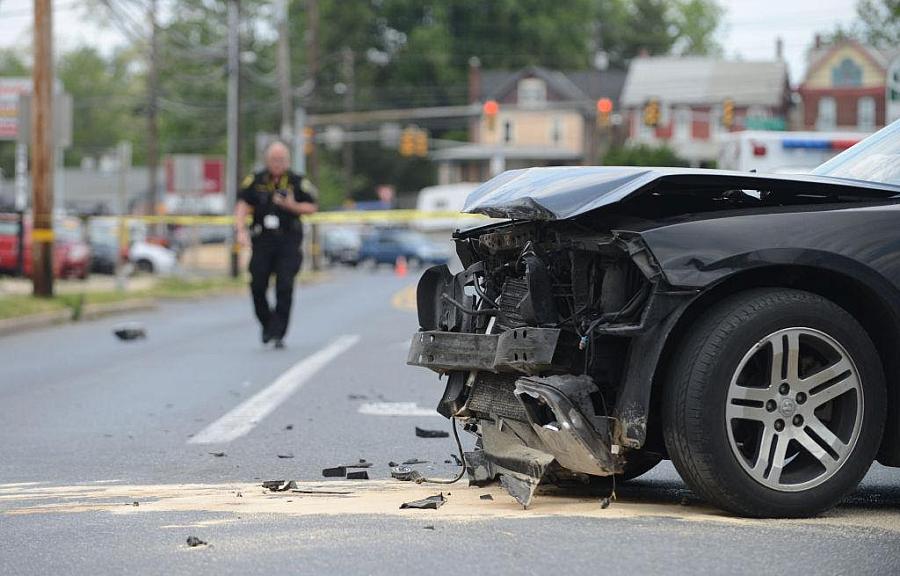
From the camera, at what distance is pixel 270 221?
14016 millimetres

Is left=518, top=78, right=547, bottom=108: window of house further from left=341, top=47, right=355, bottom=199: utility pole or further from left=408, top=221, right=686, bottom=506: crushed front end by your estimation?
left=408, top=221, right=686, bottom=506: crushed front end

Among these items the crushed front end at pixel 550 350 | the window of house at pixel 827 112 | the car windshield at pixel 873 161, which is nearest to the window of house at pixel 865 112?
the window of house at pixel 827 112

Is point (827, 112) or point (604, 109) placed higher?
point (827, 112)

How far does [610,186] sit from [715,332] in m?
0.61

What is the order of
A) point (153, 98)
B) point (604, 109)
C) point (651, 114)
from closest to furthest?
point (651, 114) < point (604, 109) < point (153, 98)

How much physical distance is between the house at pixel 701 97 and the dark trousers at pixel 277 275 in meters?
68.8

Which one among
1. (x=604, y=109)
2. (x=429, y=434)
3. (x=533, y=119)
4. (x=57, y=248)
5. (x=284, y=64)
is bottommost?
(x=57, y=248)

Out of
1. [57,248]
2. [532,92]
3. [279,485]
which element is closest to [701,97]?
[532,92]

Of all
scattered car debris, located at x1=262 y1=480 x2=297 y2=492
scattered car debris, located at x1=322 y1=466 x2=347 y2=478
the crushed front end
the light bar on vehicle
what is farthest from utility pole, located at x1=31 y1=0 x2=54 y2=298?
the crushed front end

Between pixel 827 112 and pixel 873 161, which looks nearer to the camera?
pixel 873 161

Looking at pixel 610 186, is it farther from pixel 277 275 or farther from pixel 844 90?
pixel 844 90

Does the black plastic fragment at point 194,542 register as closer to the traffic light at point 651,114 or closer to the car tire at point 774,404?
the car tire at point 774,404

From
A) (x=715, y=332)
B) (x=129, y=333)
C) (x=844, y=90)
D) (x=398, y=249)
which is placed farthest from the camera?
(x=844, y=90)

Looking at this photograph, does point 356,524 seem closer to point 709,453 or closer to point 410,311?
point 709,453
